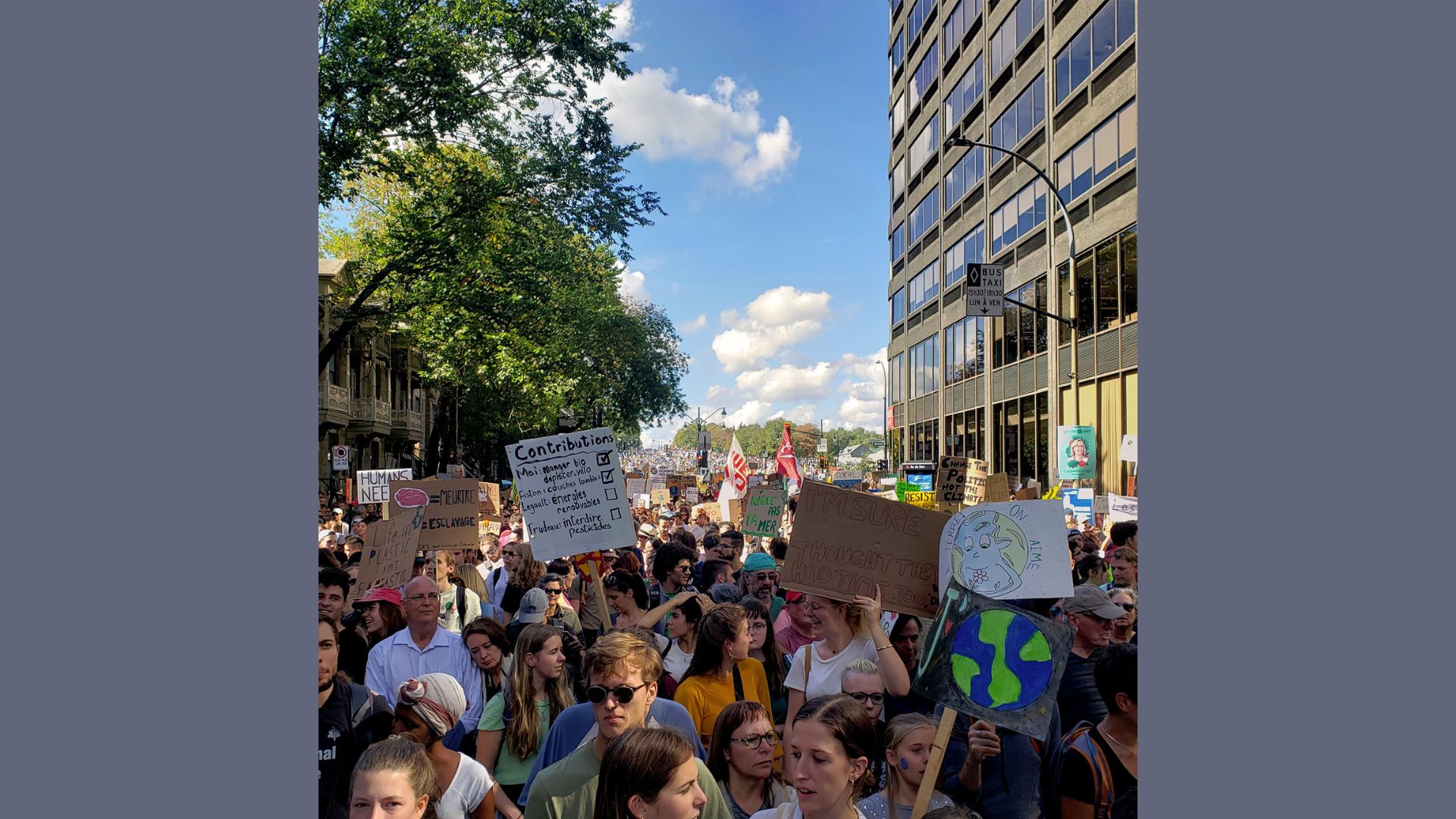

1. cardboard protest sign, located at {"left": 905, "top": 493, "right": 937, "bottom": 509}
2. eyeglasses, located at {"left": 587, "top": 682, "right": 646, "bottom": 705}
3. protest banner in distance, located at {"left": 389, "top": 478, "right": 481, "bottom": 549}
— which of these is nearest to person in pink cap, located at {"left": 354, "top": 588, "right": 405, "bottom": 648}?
protest banner in distance, located at {"left": 389, "top": 478, "right": 481, "bottom": 549}

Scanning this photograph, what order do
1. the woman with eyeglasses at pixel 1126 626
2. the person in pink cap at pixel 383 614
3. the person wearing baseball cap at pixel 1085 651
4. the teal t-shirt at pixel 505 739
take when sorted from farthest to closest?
the person in pink cap at pixel 383 614, the woman with eyeglasses at pixel 1126 626, the person wearing baseball cap at pixel 1085 651, the teal t-shirt at pixel 505 739

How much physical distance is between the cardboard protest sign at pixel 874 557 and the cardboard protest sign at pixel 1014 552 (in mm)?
584

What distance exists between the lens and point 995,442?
3975cm

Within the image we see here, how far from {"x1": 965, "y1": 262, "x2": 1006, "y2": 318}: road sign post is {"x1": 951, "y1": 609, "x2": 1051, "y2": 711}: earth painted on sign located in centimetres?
1905

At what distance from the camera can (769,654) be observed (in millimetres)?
5949

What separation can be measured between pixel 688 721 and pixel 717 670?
739 mm

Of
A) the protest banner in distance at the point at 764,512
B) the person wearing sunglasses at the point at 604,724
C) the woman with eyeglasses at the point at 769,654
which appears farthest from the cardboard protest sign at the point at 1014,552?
the protest banner in distance at the point at 764,512

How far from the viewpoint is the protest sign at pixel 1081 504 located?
1731cm

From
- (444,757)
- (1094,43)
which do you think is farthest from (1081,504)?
(1094,43)

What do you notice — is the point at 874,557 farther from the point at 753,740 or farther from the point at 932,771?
the point at 932,771

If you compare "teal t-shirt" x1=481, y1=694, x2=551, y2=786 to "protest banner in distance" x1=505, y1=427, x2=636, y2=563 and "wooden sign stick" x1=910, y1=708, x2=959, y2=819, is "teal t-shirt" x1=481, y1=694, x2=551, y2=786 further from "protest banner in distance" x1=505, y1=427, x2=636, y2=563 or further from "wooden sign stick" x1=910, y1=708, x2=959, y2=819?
"protest banner in distance" x1=505, y1=427, x2=636, y2=563

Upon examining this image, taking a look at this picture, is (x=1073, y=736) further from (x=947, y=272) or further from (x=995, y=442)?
(x=947, y=272)

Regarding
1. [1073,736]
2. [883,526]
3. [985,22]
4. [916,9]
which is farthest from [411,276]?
[916,9]

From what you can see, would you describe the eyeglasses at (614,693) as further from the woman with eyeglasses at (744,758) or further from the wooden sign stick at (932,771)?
the wooden sign stick at (932,771)
